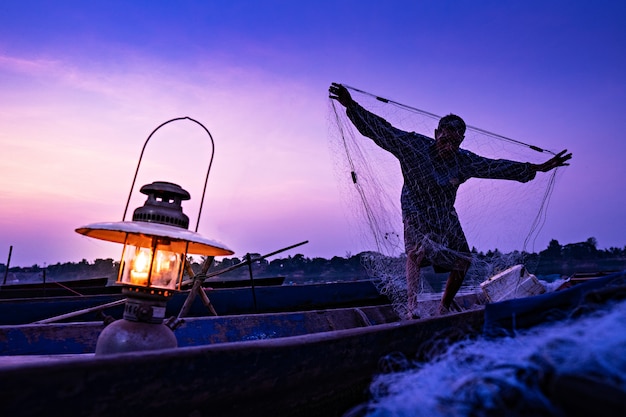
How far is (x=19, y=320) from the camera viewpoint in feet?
18.3

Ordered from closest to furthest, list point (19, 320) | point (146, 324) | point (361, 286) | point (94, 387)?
point (94, 387) < point (146, 324) < point (19, 320) < point (361, 286)

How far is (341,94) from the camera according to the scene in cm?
463

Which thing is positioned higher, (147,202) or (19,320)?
(147,202)

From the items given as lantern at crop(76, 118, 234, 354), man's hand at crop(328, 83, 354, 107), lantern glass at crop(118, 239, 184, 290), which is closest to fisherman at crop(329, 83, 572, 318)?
man's hand at crop(328, 83, 354, 107)

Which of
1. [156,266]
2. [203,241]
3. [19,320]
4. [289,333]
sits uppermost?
[203,241]

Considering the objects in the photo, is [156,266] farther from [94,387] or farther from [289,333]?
[289,333]

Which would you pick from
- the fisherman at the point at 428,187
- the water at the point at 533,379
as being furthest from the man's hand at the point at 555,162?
the water at the point at 533,379

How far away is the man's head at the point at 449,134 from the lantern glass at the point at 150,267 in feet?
11.2

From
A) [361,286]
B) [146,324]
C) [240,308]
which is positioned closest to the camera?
[146,324]

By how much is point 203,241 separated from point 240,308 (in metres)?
5.27

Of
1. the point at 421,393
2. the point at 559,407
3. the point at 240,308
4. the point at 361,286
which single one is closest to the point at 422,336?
the point at 421,393

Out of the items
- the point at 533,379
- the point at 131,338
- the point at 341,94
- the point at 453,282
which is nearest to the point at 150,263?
the point at 131,338

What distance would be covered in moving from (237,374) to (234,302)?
551 centimetres

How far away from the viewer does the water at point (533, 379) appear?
0.96 m
